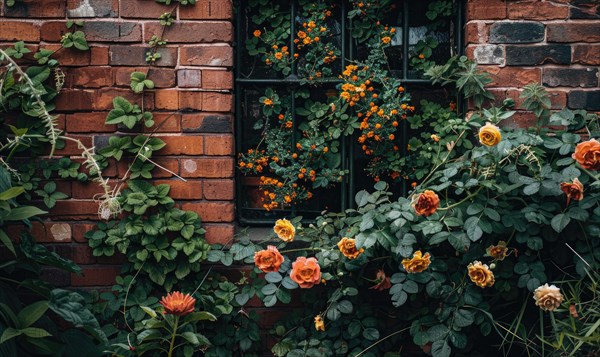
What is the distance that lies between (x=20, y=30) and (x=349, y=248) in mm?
1606

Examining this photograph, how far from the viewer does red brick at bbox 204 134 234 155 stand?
2645mm

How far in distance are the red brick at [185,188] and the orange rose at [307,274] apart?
56 centimetres

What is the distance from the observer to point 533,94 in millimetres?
2535

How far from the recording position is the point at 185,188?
266 centimetres

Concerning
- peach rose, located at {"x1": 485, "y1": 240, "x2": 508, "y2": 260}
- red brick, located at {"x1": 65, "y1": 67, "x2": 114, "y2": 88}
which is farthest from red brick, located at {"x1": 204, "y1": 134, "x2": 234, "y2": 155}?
peach rose, located at {"x1": 485, "y1": 240, "x2": 508, "y2": 260}

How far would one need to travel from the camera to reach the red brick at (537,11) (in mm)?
2611

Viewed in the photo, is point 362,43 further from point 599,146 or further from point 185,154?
point 599,146

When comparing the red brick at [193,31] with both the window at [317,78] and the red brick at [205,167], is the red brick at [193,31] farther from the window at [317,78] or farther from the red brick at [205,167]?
the red brick at [205,167]

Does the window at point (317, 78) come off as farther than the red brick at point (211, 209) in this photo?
Yes

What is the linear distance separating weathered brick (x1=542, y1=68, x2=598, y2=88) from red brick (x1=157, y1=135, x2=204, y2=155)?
1.47m

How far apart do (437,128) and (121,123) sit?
1.34 meters

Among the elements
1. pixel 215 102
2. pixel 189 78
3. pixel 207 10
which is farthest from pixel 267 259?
pixel 207 10

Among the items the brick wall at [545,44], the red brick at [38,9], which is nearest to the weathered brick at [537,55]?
the brick wall at [545,44]

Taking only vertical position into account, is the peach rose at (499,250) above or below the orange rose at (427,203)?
below
